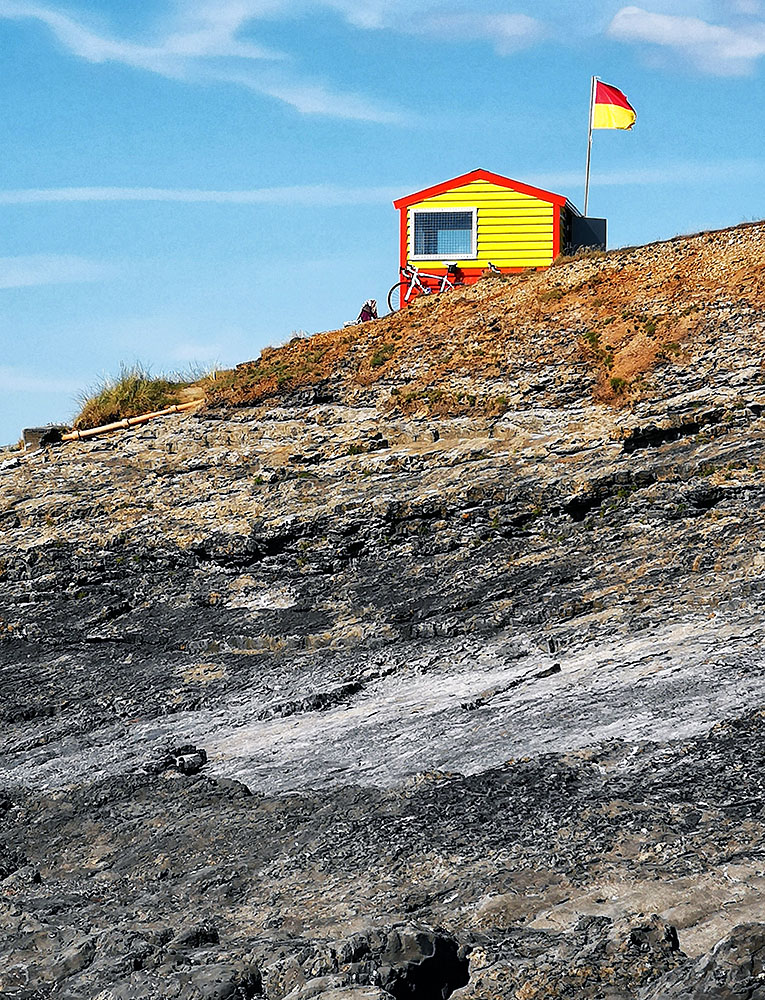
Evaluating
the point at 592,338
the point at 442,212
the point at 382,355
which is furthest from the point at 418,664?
the point at 442,212

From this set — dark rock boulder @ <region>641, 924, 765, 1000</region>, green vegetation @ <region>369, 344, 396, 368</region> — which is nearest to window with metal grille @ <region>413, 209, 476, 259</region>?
green vegetation @ <region>369, 344, 396, 368</region>

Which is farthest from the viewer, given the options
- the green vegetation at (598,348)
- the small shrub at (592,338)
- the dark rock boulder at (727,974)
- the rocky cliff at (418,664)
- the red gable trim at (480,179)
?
the red gable trim at (480,179)

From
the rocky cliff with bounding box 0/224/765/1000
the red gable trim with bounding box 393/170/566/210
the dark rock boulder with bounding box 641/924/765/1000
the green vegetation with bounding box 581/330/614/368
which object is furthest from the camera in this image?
the red gable trim with bounding box 393/170/566/210

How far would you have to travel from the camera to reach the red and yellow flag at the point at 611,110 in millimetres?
26344

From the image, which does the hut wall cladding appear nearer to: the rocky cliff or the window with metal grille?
the window with metal grille

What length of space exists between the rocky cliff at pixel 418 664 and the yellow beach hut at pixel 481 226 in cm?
560

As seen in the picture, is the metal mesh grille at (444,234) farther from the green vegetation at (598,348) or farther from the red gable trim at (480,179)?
the green vegetation at (598,348)

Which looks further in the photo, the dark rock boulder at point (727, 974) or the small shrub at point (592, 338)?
the small shrub at point (592, 338)

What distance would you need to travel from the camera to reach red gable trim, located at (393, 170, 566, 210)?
2603 cm

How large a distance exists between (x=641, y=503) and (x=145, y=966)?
29.9 feet

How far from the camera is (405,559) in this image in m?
14.8

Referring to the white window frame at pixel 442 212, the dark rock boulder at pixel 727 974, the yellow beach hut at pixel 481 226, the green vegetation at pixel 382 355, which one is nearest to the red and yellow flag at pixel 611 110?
the yellow beach hut at pixel 481 226

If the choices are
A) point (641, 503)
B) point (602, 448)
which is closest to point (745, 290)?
point (602, 448)

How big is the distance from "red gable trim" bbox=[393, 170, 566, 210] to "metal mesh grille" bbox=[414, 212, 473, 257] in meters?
0.42
